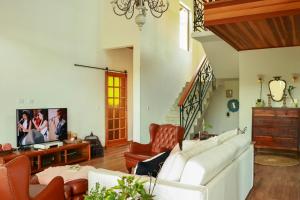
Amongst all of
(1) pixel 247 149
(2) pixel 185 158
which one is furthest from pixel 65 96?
(2) pixel 185 158

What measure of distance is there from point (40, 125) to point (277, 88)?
527cm

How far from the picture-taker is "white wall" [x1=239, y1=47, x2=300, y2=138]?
6395 millimetres

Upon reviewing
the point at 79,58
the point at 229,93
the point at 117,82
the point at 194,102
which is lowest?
the point at 194,102

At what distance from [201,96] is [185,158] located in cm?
567

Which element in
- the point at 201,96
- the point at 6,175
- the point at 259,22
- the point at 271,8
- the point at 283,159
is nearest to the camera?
the point at 6,175

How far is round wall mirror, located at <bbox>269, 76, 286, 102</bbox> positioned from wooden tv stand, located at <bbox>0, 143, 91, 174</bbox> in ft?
14.4

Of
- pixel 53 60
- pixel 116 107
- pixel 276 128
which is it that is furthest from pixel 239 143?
pixel 116 107

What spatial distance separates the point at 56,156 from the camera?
5508 mm

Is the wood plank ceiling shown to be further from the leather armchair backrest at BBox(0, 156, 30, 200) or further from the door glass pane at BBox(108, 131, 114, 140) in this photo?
the door glass pane at BBox(108, 131, 114, 140)

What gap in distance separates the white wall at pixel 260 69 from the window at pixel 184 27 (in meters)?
2.75

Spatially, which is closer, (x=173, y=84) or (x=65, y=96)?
(x=65, y=96)

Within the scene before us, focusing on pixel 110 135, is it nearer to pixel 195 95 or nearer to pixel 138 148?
pixel 195 95

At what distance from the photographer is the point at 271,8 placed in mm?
3713

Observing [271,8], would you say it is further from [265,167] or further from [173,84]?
[173,84]
